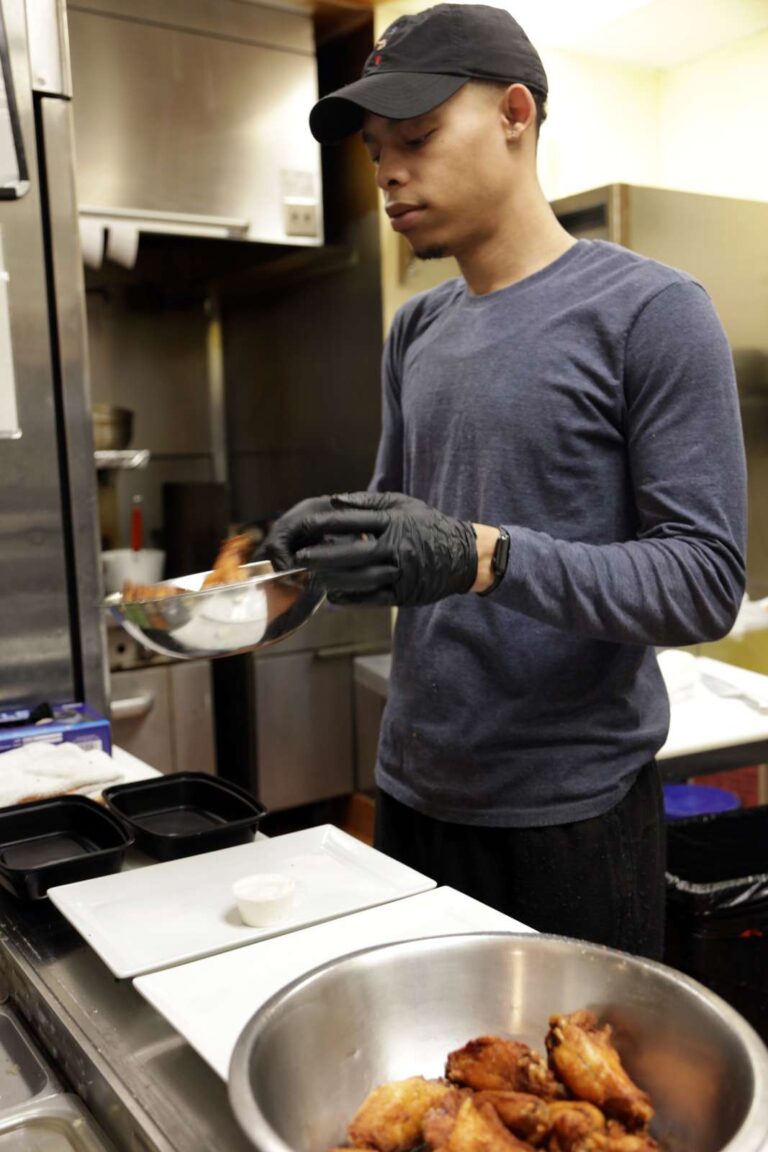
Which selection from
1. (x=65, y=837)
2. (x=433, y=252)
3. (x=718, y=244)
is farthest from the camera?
(x=718, y=244)

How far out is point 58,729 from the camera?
5.24 ft

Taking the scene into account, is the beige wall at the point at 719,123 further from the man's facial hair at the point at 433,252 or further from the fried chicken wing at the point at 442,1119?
the fried chicken wing at the point at 442,1119

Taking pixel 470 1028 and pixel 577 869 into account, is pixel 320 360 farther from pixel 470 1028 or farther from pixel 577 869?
pixel 470 1028

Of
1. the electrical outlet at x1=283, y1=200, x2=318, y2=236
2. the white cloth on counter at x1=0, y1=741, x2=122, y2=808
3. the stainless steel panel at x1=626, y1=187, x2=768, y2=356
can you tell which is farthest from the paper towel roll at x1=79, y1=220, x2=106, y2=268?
the white cloth on counter at x1=0, y1=741, x2=122, y2=808

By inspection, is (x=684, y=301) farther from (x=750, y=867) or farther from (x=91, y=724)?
(x=750, y=867)

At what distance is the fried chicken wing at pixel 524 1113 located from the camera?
2.16 feet

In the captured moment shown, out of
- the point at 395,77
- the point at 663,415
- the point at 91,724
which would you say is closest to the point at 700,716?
the point at 663,415

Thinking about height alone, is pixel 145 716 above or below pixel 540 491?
below

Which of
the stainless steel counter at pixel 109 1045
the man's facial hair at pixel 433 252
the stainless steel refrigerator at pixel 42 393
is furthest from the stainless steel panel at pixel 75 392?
the stainless steel counter at pixel 109 1045

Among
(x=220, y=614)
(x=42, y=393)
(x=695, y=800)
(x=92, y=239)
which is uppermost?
(x=92, y=239)

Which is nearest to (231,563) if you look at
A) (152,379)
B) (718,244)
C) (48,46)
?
(48,46)

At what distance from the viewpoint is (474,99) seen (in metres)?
1.33

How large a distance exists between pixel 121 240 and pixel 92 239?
83 mm

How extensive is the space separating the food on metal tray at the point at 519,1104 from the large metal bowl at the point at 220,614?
1.55 ft
